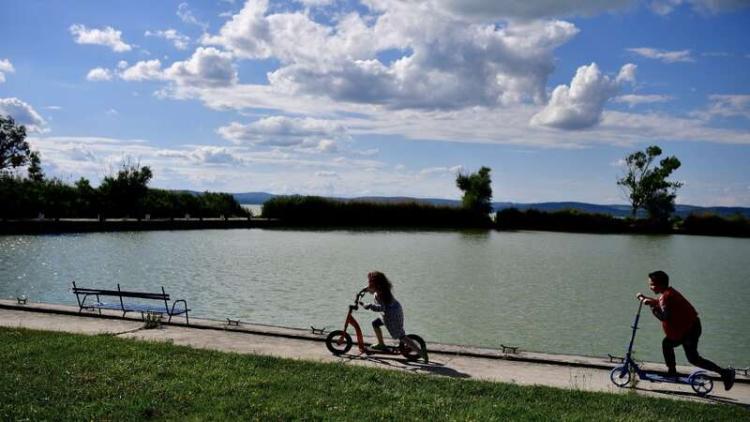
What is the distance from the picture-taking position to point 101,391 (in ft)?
24.2

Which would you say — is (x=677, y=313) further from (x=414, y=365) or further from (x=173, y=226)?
(x=173, y=226)

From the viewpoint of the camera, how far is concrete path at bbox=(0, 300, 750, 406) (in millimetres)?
8992

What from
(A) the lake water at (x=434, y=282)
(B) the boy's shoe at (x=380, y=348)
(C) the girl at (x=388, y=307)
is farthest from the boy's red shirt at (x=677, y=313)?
(A) the lake water at (x=434, y=282)

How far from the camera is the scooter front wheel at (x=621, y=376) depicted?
886 cm

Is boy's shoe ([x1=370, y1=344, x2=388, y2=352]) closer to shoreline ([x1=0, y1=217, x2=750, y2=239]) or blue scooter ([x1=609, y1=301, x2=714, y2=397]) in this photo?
blue scooter ([x1=609, y1=301, x2=714, y2=397])

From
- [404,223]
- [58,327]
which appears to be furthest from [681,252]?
[58,327]

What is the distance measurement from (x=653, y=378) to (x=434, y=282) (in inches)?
622

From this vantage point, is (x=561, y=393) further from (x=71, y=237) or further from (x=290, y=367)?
(x=71, y=237)

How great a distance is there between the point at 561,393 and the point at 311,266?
2141 cm

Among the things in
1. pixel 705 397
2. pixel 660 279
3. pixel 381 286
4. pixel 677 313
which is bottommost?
pixel 705 397

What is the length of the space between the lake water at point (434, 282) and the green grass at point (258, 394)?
572 cm

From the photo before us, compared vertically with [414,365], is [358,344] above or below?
above

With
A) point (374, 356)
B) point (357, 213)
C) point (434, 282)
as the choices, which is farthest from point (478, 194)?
point (374, 356)

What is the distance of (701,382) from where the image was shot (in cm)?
855
